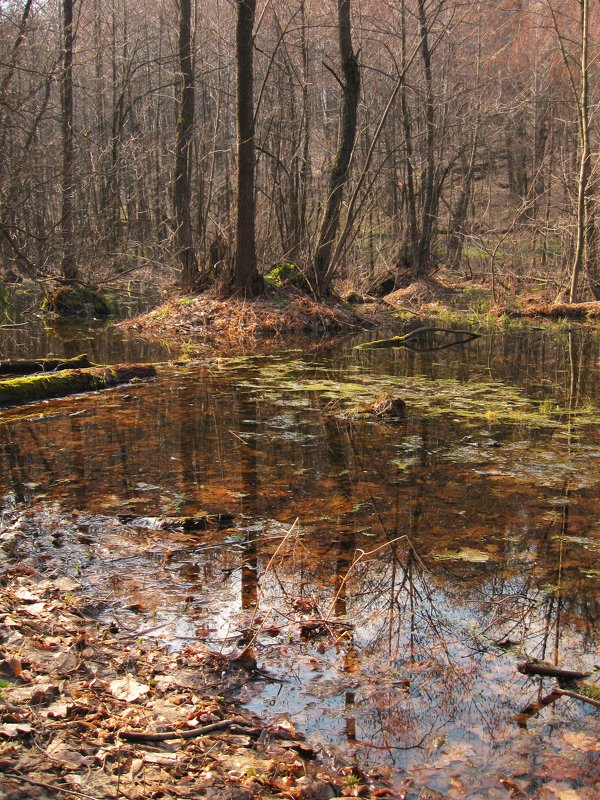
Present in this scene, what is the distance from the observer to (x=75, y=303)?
20.1 m

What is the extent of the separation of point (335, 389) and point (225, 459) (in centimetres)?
352

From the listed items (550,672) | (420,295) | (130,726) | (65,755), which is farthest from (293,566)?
(420,295)

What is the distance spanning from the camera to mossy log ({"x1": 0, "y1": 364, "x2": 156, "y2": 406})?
9.41 metres

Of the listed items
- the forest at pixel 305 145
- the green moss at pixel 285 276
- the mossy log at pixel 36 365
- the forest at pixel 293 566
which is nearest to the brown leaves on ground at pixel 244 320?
the green moss at pixel 285 276

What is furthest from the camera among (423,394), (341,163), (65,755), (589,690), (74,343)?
(341,163)

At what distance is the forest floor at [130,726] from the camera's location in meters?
2.60

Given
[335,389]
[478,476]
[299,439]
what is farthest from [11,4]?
[478,476]

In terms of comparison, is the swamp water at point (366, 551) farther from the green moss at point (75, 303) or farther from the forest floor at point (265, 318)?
the green moss at point (75, 303)

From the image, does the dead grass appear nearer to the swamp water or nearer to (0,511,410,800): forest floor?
the swamp water

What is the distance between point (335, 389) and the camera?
10297 millimetres

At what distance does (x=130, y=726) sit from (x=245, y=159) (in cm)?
1492

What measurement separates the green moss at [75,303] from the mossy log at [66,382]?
9.54m

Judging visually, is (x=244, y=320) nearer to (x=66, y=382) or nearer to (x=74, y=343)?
(x=74, y=343)

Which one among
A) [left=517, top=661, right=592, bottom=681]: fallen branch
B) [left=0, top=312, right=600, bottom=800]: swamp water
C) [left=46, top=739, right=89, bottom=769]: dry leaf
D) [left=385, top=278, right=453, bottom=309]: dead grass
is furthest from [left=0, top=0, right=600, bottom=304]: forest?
[left=517, top=661, right=592, bottom=681]: fallen branch
